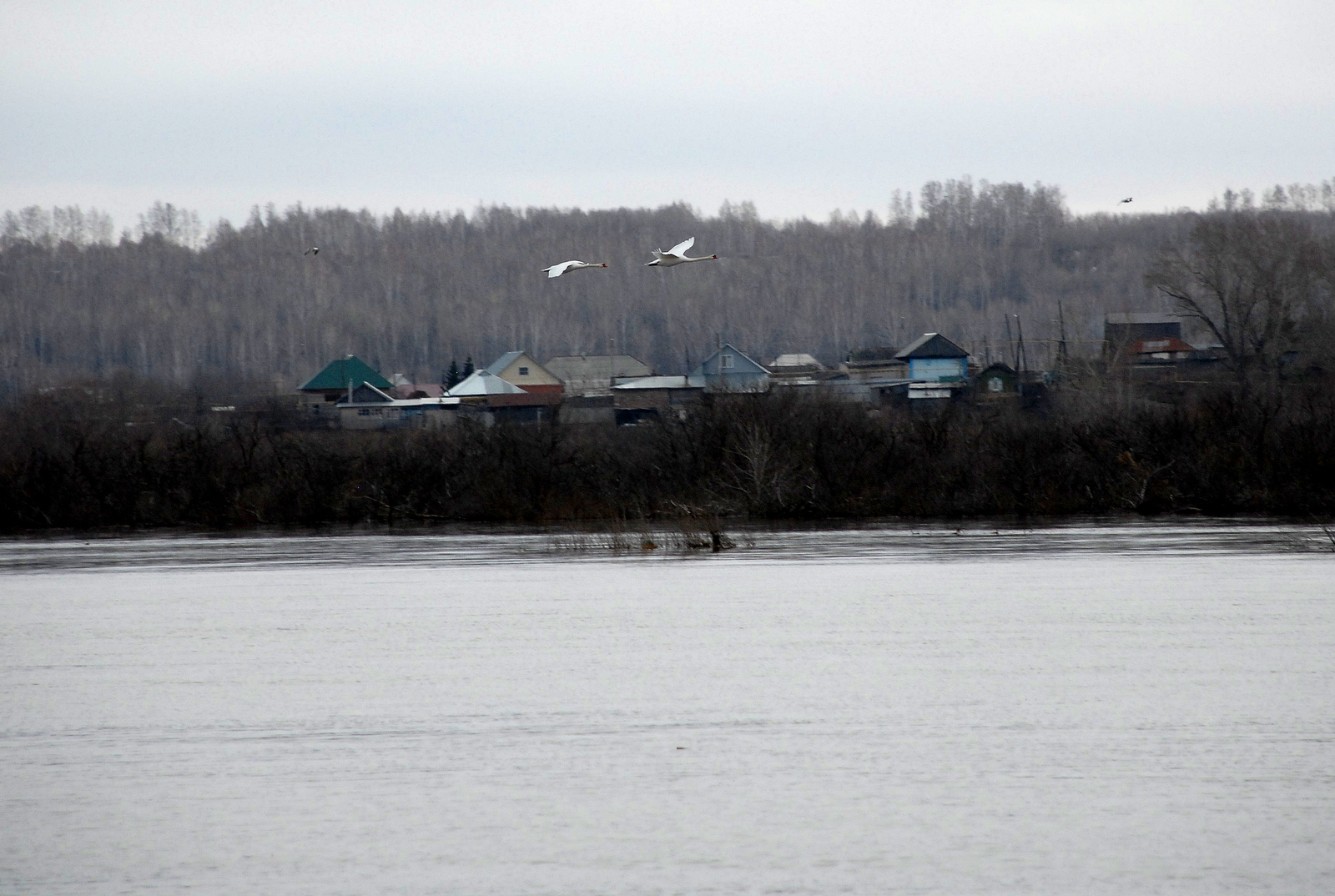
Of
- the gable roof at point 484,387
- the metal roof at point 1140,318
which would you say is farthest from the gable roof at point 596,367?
the metal roof at point 1140,318

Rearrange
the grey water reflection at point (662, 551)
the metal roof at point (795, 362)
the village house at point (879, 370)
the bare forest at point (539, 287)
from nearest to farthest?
the grey water reflection at point (662, 551) → the village house at point (879, 370) → the metal roof at point (795, 362) → the bare forest at point (539, 287)

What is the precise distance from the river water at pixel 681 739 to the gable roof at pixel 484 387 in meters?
59.9

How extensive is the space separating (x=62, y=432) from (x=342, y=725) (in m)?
45.5

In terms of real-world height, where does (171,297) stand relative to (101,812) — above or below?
above

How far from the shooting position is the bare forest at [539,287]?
423 ft

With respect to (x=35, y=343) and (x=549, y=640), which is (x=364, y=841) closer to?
(x=549, y=640)

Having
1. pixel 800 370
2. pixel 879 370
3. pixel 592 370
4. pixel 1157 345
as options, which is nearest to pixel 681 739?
pixel 879 370

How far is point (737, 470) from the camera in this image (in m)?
45.1

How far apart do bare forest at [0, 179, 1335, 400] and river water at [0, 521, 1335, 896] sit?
94.9 metres

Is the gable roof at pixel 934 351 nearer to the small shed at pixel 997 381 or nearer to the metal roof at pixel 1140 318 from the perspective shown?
the small shed at pixel 997 381

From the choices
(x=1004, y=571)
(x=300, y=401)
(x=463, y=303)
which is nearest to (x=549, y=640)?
(x=1004, y=571)

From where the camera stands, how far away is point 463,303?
140 metres

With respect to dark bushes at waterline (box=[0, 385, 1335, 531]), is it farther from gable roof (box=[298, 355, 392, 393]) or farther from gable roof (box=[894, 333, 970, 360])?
gable roof (box=[298, 355, 392, 393])

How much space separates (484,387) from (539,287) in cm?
5826
